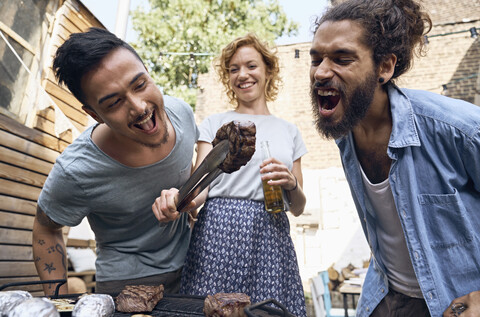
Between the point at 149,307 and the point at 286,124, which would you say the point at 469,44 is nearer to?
the point at 286,124

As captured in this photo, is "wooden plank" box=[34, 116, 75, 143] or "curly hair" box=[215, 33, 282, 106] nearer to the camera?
"curly hair" box=[215, 33, 282, 106]

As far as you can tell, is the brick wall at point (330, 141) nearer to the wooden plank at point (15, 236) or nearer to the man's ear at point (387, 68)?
the wooden plank at point (15, 236)

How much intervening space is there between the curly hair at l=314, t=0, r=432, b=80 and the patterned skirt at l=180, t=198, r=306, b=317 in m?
0.98

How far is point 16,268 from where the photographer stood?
3.29 meters

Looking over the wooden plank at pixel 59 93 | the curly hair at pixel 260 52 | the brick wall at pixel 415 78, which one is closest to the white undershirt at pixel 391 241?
the curly hair at pixel 260 52

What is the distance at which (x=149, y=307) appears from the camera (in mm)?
1541

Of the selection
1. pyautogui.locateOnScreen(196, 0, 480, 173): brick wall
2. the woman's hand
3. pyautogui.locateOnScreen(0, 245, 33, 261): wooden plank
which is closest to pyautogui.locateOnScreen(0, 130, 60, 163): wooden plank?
pyautogui.locateOnScreen(0, 245, 33, 261): wooden plank

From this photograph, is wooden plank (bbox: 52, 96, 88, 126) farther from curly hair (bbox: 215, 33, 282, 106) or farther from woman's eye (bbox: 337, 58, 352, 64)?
woman's eye (bbox: 337, 58, 352, 64)

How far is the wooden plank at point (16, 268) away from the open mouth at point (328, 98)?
2.84 metres

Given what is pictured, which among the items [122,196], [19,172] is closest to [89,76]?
[122,196]

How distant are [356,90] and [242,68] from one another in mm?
878

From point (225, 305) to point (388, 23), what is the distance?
4.81ft

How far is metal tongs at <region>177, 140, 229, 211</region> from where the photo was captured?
1302mm

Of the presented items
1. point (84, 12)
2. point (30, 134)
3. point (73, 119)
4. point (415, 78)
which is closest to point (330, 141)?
point (415, 78)
